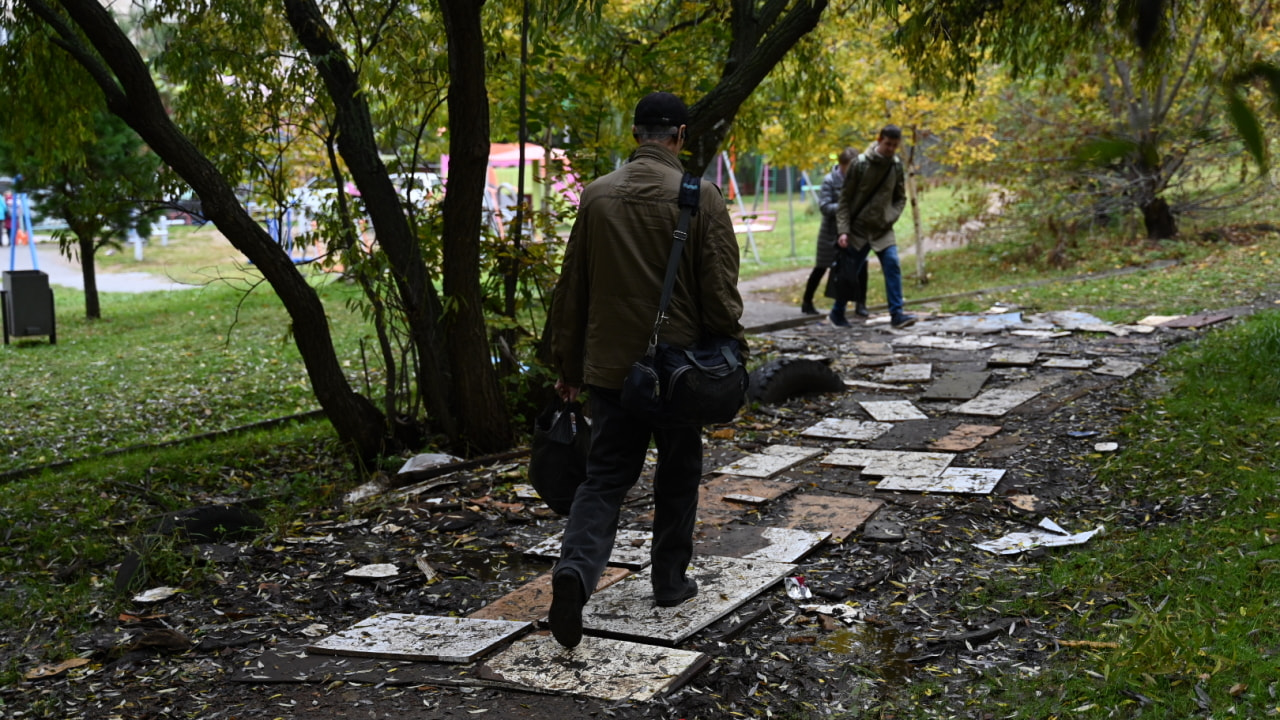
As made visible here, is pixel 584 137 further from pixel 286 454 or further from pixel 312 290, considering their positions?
pixel 286 454

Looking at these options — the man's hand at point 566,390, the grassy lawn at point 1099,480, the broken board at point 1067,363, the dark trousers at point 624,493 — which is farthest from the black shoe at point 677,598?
the broken board at point 1067,363

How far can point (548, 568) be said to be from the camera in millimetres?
5332

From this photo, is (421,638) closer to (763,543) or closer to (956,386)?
(763,543)

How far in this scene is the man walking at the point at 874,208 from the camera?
11.4 meters

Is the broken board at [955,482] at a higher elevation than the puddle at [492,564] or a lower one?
higher

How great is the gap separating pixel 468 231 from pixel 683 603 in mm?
3245

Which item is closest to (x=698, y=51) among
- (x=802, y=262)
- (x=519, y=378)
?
(x=519, y=378)

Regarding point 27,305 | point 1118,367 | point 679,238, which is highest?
→ point 679,238

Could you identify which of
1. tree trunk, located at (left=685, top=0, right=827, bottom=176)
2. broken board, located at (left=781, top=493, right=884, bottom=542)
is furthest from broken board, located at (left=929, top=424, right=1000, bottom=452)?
tree trunk, located at (left=685, top=0, right=827, bottom=176)

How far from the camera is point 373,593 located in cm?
512

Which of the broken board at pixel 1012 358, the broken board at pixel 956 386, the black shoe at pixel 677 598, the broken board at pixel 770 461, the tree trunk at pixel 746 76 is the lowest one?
the black shoe at pixel 677 598

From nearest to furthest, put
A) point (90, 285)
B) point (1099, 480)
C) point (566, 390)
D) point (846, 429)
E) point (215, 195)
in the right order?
point (566, 390)
point (1099, 480)
point (215, 195)
point (846, 429)
point (90, 285)

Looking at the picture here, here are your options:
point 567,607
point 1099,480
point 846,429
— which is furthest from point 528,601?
point 846,429

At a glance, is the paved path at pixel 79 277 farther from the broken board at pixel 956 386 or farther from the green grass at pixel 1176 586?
the green grass at pixel 1176 586
